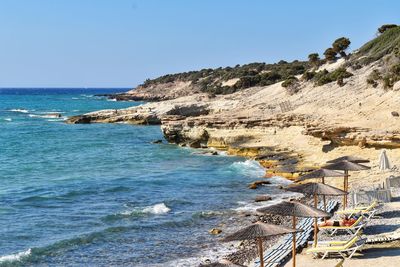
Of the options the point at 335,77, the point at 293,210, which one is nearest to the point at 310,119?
the point at 335,77

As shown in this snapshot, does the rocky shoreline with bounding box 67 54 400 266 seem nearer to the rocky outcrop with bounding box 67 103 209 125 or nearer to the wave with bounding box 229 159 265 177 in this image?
the wave with bounding box 229 159 265 177

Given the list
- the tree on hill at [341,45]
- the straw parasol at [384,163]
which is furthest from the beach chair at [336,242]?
the tree on hill at [341,45]

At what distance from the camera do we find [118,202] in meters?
27.2

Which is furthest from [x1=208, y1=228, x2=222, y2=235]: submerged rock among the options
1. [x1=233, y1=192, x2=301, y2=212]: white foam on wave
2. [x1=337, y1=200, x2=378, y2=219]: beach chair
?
[x1=337, y1=200, x2=378, y2=219]: beach chair

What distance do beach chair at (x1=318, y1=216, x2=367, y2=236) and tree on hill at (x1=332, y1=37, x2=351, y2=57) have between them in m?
56.2

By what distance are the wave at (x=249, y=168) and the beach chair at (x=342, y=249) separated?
17159 mm

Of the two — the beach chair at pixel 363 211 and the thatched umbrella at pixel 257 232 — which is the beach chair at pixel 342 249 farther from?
the thatched umbrella at pixel 257 232

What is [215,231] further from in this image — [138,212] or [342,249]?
[342,249]

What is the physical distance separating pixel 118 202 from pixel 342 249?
14202mm

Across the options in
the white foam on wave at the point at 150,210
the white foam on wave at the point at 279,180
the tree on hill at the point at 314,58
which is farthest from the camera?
the tree on hill at the point at 314,58

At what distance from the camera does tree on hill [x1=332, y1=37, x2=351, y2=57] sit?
234 ft

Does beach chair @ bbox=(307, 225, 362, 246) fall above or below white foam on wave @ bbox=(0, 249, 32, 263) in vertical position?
above

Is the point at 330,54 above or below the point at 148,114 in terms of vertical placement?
above

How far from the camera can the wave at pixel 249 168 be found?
112ft
